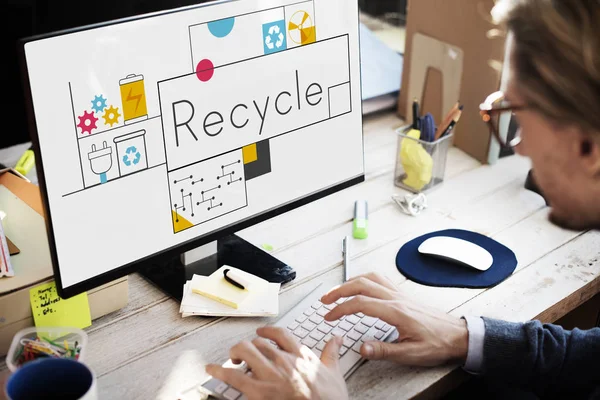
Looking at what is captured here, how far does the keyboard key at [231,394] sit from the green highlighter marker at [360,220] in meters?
0.48


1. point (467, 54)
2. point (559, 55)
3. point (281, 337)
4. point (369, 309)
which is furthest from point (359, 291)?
point (467, 54)

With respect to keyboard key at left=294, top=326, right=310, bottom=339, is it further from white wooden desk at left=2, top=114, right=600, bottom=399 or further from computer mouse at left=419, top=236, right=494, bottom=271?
computer mouse at left=419, top=236, right=494, bottom=271

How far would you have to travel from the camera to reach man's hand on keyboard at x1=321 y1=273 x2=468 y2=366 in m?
1.00

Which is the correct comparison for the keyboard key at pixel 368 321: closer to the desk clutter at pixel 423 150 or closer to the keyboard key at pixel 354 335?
the keyboard key at pixel 354 335

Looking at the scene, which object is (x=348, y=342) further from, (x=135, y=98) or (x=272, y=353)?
(x=135, y=98)

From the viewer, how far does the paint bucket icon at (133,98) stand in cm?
96

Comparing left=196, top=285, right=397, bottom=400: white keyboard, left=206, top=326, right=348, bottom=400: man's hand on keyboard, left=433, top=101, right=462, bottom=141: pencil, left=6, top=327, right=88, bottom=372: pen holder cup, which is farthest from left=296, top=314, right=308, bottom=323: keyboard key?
left=433, top=101, right=462, bottom=141: pencil

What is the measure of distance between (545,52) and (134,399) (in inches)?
27.4

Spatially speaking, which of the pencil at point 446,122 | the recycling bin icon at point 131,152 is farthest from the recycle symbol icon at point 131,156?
the pencil at point 446,122

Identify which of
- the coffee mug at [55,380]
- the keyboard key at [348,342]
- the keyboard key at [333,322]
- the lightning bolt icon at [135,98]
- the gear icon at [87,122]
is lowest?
the keyboard key at [348,342]

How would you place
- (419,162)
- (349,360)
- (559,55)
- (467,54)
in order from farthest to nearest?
1. (467,54)
2. (419,162)
3. (349,360)
4. (559,55)

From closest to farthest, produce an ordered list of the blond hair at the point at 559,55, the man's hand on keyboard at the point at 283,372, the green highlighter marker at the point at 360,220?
the blond hair at the point at 559,55, the man's hand on keyboard at the point at 283,372, the green highlighter marker at the point at 360,220

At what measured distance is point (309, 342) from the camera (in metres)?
1.04

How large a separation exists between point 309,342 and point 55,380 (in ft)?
1.20
